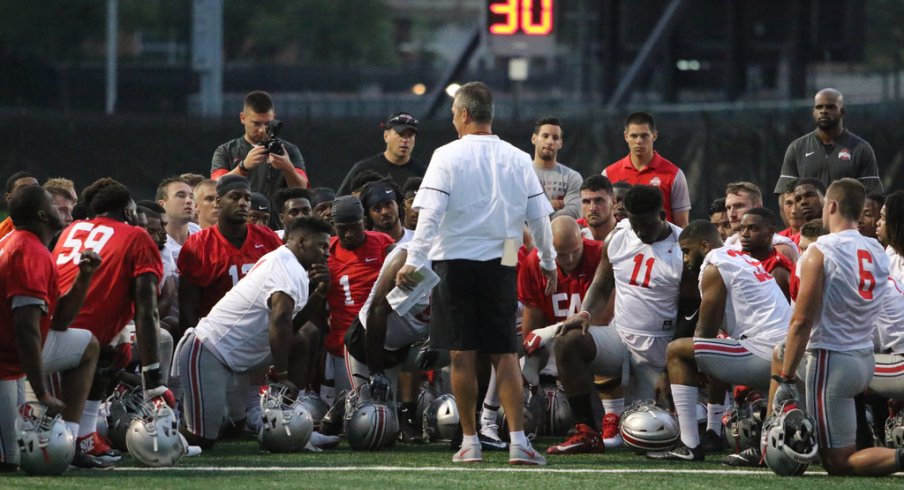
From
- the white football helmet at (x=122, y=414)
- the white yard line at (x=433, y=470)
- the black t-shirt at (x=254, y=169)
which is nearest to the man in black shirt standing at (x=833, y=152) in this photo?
the black t-shirt at (x=254, y=169)

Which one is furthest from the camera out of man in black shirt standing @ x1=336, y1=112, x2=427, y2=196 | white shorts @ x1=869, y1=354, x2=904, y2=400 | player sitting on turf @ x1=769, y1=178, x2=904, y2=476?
man in black shirt standing @ x1=336, y1=112, x2=427, y2=196

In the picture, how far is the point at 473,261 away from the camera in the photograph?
8.52m

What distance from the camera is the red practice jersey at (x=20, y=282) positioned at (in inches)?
307

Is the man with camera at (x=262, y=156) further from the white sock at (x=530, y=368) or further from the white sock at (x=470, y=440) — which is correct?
the white sock at (x=470, y=440)

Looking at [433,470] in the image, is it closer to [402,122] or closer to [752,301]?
[752,301]

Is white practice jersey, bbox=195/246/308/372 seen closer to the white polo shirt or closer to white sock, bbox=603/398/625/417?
the white polo shirt

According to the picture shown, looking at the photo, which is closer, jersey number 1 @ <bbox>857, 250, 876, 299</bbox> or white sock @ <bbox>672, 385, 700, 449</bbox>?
jersey number 1 @ <bbox>857, 250, 876, 299</bbox>

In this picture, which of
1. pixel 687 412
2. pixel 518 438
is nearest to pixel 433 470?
pixel 518 438

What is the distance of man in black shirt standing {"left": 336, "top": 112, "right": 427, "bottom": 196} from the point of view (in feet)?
40.1

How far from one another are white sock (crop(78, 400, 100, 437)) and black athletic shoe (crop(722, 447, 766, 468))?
3348mm

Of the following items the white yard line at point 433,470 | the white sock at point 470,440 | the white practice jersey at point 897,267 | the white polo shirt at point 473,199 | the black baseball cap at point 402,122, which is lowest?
the white yard line at point 433,470

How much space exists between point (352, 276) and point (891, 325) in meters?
3.35

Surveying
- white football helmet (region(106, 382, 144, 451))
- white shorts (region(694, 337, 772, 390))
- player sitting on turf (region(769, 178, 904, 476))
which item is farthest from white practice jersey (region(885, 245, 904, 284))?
white football helmet (region(106, 382, 144, 451))

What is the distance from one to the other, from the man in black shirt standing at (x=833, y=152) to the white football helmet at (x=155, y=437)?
565 centimetres
